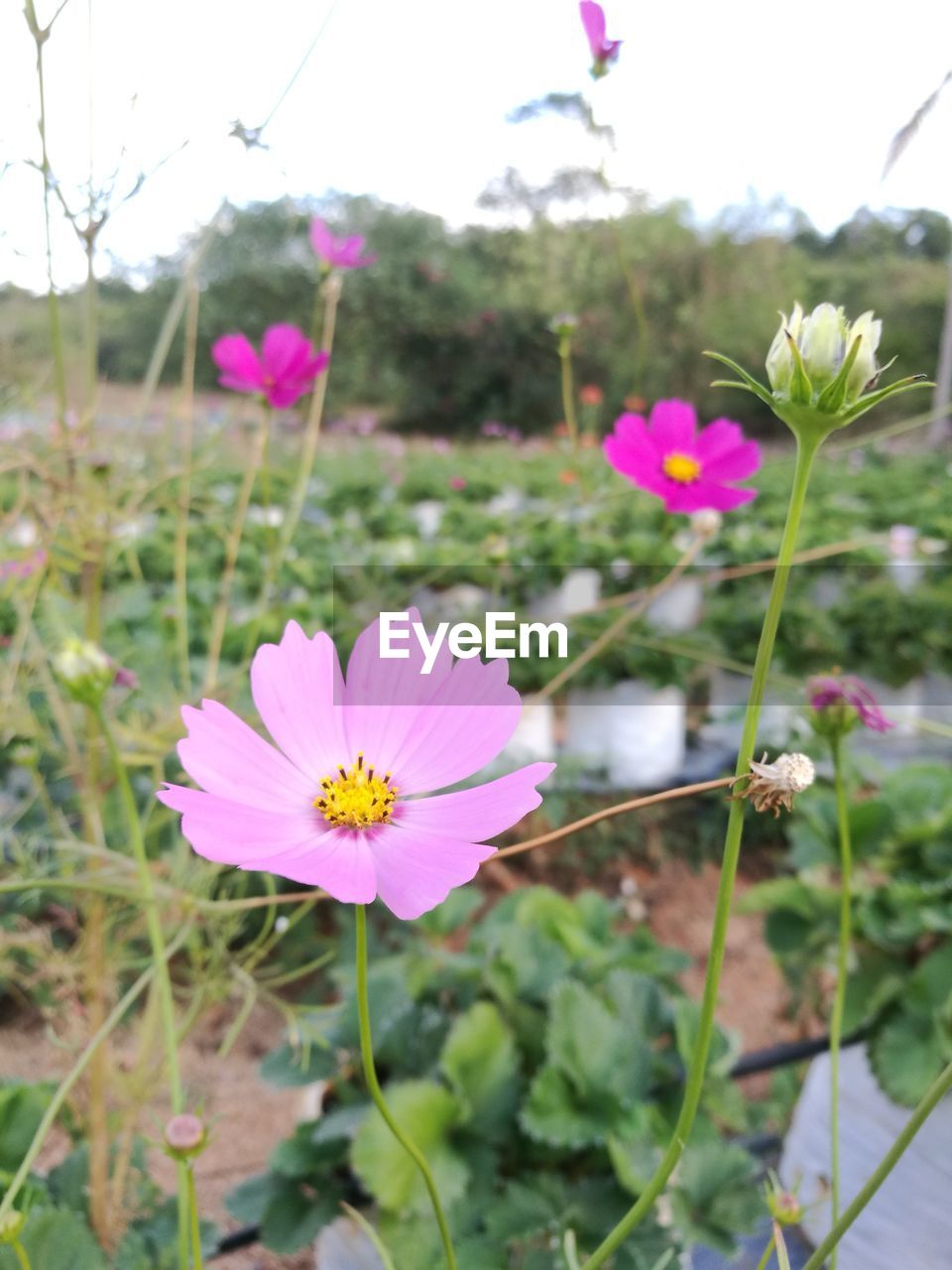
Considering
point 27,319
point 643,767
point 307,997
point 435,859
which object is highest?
point 27,319

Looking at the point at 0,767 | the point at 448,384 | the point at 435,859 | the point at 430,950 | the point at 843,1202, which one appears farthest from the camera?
the point at 448,384

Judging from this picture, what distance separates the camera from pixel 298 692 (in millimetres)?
182

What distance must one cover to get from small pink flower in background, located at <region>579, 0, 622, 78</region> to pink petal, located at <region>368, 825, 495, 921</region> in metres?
0.28

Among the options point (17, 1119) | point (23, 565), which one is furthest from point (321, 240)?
point (17, 1119)

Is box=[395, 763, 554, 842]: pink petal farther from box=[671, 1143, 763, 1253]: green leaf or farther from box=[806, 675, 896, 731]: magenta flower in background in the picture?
box=[671, 1143, 763, 1253]: green leaf

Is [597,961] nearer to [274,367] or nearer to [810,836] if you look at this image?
[810,836]

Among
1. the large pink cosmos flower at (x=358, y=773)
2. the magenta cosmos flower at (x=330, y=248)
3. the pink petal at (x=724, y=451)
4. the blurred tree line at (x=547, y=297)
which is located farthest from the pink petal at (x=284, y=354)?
the blurred tree line at (x=547, y=297)

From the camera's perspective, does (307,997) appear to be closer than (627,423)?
No

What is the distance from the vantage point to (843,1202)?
59 cm

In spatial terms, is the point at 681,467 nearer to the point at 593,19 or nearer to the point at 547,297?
the point at 593,19

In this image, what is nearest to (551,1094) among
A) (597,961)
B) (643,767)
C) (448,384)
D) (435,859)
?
(597,961)

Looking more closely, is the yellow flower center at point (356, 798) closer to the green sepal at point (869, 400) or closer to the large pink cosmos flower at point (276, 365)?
the green sepal at point (869, 400)

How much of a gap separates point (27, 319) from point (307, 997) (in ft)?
2.53

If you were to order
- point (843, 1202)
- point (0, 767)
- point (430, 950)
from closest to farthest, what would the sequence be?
point (843, 1202) < point (430, 950) < point (0, 767)
